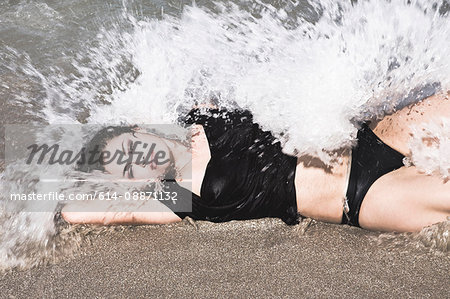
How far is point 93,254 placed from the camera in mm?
1774

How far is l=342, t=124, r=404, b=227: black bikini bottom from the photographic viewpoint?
1725 millimetres

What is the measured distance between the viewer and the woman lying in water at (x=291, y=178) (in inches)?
66.2

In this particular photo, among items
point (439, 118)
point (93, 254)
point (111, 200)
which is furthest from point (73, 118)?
point (439, 118)

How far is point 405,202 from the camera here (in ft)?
5.45

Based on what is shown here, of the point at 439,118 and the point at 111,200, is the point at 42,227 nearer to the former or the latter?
the point at 111,200

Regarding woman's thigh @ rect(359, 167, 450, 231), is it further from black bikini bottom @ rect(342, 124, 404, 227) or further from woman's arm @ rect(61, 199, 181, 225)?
woman's arm @ rect(61, 199, 181, 225)

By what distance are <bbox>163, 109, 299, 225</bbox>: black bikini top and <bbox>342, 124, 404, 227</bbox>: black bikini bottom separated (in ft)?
0.73

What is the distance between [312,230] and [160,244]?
612mm

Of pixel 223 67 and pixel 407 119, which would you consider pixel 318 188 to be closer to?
pixel 407 119

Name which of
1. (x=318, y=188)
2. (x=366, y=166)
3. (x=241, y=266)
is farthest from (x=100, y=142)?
(x=366, y=166)

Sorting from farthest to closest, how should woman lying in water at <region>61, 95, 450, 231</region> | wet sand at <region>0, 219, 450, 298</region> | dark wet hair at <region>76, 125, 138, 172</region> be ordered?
dark wet hair at <region>76, 125, 138, 172</region> < woman lying in water at <region>61, 95, 450, 231</region> < wet sand at <region>0, 219, 450, 298</region>

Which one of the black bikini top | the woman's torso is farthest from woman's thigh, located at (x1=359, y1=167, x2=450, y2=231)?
the black bikini top

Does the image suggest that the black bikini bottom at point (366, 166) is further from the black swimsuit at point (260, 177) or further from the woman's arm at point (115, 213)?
the woman's arm at point (115, 213)

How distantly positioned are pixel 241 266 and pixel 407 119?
0.85 m
